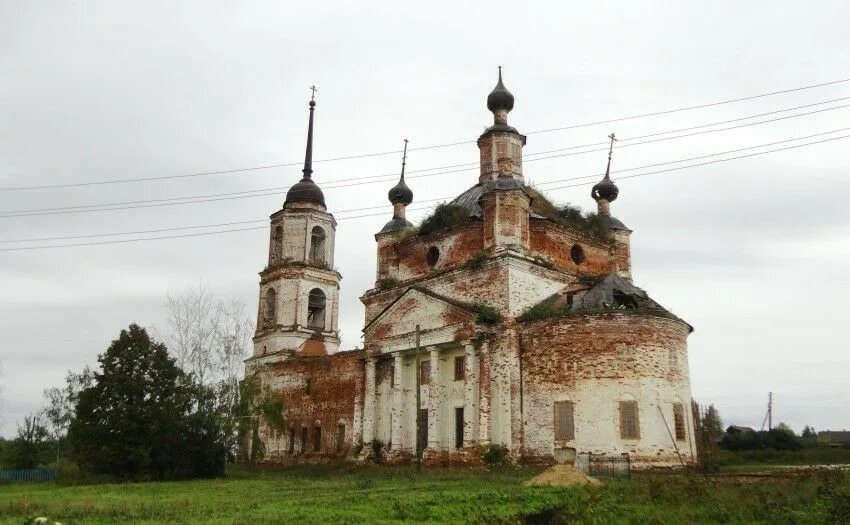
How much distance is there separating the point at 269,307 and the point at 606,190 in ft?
54.1

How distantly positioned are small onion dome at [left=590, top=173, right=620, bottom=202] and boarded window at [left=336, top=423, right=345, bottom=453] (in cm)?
1489

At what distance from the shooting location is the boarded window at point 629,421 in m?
22.1

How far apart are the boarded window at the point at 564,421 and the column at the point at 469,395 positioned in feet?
9.46

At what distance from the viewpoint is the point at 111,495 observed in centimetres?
1684

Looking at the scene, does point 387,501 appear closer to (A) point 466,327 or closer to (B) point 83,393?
(A) point 466,327

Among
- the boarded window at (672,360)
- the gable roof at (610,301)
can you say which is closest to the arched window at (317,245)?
the gable roof at (610,301)

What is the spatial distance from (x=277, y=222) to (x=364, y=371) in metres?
9.69

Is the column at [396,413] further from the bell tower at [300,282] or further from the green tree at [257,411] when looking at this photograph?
the bell tower at [300,282]

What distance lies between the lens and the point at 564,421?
2286 cm

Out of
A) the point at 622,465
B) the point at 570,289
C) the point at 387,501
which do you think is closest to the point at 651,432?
the point at 622,465

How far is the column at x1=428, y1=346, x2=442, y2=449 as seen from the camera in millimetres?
25188

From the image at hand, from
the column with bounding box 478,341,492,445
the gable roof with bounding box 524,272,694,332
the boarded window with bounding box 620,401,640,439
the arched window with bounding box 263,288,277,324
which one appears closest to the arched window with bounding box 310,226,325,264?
the arched window with bounding box 263,288,277,324

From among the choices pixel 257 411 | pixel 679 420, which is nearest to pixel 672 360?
pixel 679 420

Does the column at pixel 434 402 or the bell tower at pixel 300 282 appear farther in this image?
the bell tower at pixel 300 282
